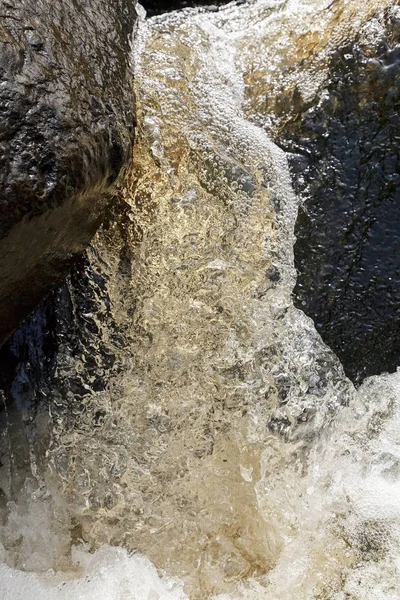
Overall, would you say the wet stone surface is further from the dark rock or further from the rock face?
the dark rock

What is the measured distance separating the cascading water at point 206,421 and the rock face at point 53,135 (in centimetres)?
26

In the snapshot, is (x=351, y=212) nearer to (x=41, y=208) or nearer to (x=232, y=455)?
(x=232, y=455)

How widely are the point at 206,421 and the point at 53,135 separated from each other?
113cm

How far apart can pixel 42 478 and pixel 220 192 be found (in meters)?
1.21

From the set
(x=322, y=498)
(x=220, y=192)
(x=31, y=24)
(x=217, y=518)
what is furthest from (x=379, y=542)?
(x=31, y=24)

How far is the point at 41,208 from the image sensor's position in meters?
1.70

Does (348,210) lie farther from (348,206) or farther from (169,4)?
(169,4)

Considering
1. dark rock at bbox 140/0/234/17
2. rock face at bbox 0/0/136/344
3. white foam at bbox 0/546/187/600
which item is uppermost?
dark rock at bbox 140/0/234/17

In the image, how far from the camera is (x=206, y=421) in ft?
7.75

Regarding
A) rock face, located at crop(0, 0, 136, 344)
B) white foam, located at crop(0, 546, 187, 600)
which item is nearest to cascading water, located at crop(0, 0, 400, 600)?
white foam, located at crop(0, 546, 187, 600)

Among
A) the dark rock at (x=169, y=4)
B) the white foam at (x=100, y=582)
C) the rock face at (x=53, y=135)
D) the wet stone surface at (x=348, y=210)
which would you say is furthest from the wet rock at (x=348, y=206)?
the white foam at (x=100, y=582)

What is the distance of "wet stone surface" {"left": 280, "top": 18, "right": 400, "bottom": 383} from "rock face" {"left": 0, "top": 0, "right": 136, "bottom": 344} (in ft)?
2.26

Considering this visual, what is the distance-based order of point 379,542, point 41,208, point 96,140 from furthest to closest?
1. point 379,542
2. point 96,140
3. point 41,208

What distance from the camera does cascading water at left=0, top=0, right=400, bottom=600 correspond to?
2311 mm
